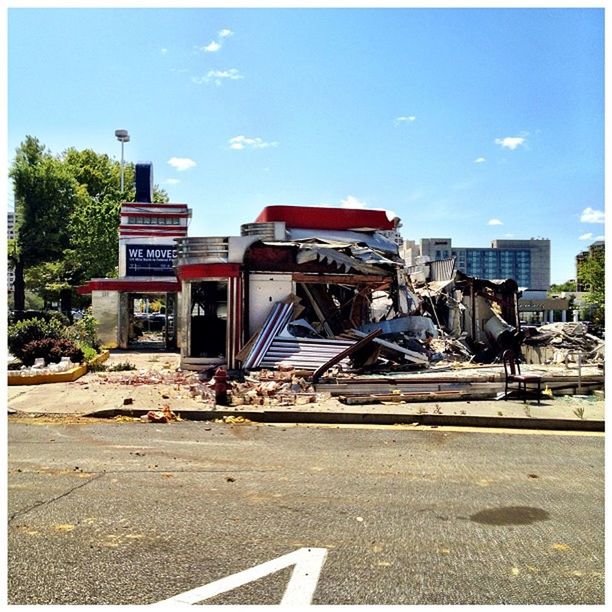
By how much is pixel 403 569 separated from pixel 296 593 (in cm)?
84

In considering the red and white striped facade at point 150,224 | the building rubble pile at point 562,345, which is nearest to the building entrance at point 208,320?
the red and white striped facade at point 150,224

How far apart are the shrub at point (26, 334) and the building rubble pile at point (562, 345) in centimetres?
1566

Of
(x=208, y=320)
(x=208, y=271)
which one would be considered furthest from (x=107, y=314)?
(x=208, y=271)

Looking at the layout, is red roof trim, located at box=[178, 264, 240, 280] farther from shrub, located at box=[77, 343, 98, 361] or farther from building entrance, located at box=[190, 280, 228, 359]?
shrub, located at box=[77, 343, 98, 361]

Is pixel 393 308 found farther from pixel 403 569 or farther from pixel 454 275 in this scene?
pixel 403 569

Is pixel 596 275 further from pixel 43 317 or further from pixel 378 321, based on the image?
pixel 43 317

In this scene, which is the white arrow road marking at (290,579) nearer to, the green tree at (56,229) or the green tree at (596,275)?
the green tree at (56,229)

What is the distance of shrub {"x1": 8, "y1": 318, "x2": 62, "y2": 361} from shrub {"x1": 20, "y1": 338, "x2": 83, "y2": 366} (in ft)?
0.71

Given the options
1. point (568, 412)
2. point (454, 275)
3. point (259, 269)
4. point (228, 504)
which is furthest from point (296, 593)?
point (454, 275)

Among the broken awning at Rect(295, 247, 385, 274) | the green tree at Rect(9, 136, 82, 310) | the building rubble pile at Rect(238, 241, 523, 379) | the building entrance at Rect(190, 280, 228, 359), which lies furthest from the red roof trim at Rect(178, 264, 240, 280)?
the green tree at Rect(9, 136, 82, 310)

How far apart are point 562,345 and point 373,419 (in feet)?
42.9

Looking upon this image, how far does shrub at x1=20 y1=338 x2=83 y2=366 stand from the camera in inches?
619

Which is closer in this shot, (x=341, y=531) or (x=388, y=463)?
(x=341, y=531)

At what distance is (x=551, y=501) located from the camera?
5.73 m
